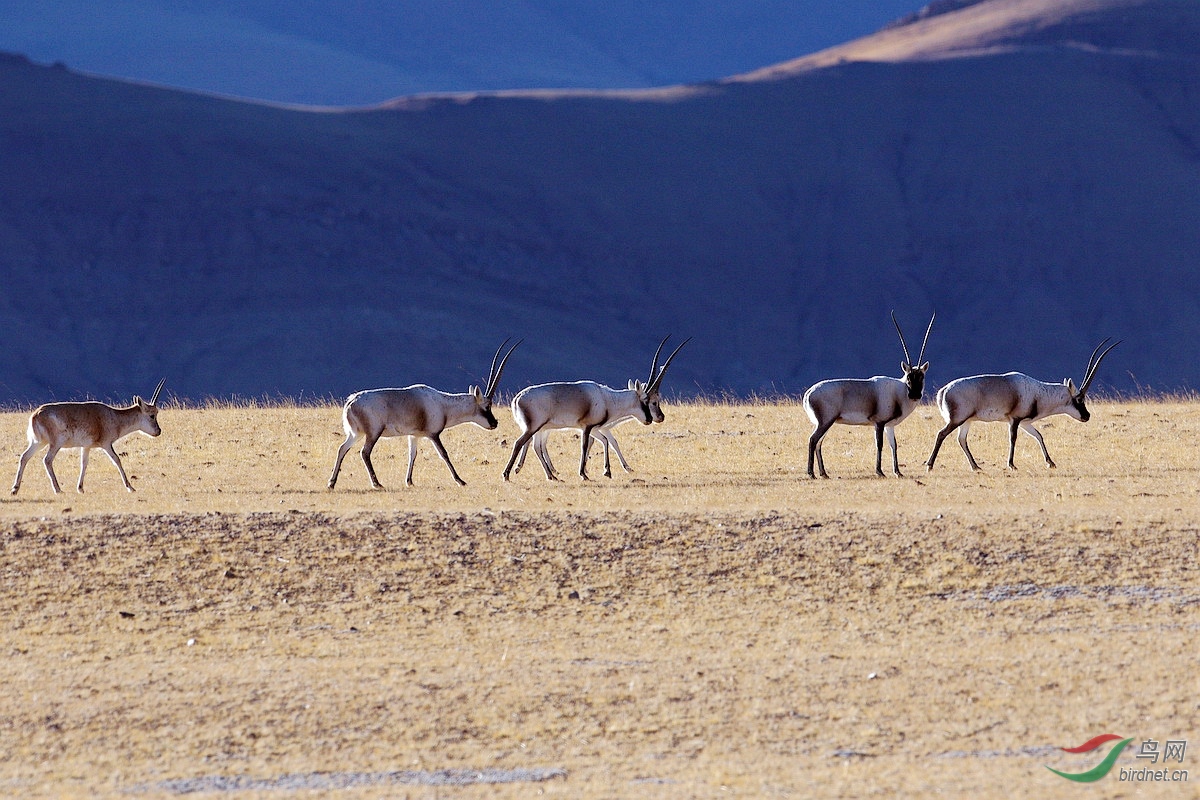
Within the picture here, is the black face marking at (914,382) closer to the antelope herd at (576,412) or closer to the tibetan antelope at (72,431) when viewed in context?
the antelope herd at (576,412)

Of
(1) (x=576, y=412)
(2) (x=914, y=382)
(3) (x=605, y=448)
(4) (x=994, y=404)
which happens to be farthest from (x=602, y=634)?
(4) (x=994, y=404)

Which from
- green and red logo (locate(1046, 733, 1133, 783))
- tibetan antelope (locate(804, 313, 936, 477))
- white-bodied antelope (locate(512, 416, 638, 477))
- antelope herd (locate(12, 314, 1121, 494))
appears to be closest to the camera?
green and red logo (locate(1046, 733, 1133, 783))

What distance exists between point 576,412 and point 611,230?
68.8 metres

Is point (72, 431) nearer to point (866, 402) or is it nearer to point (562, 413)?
point (562, 413)

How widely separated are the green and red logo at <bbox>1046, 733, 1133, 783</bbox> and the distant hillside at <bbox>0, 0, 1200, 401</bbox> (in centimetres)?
5696

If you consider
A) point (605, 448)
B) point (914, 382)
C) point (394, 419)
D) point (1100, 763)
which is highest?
point (914, 382)

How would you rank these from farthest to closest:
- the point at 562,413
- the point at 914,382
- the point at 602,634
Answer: the point at 914,382, the point at 562,413, the point at 602,634

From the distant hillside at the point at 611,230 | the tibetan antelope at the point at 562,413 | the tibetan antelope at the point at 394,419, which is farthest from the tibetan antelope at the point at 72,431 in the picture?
the distant hillside at the point at 611,230

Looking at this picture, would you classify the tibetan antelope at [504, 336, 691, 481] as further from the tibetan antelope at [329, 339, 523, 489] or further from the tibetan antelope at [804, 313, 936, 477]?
the tibetan antelope at [804, 313, 936, 477]

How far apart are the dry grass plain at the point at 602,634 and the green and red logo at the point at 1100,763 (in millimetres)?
80

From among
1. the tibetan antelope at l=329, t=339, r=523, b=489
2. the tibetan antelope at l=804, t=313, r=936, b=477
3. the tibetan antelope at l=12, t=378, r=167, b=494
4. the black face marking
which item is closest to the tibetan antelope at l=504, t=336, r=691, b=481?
the tibetan antelope at l=329, t=339, r=523, b=489

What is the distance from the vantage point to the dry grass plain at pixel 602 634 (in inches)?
368

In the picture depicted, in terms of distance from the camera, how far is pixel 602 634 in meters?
12.3

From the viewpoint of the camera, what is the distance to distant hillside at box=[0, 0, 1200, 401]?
71.7m
